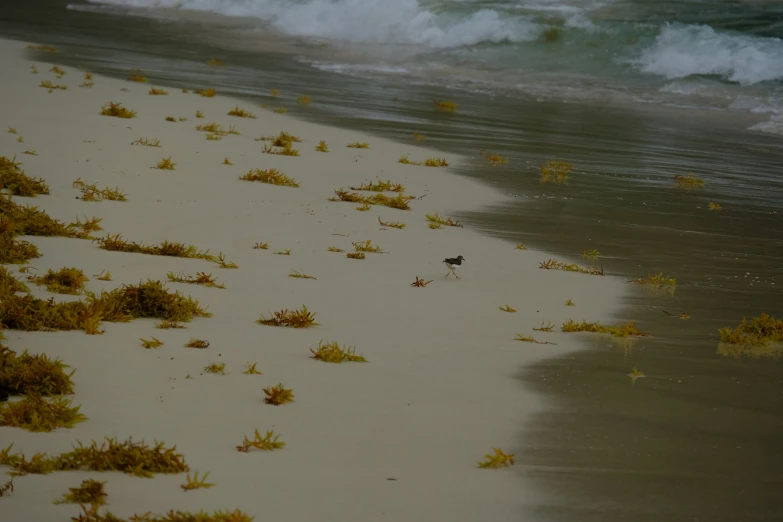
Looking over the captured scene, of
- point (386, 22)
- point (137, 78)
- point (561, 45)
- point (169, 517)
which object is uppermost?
point (386, 22)

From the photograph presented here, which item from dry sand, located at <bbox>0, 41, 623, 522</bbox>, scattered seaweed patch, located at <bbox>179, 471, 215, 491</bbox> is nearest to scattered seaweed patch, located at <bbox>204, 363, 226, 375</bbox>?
dry sand, located at <bbox>0, 41, 623, 522</bbox>

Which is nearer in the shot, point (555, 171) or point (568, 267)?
point (568, 267)

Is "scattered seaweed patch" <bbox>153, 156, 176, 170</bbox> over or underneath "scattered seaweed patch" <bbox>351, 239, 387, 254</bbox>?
over

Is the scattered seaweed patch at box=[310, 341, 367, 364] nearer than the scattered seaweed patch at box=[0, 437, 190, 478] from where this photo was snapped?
No

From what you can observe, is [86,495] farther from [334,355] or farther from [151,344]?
[334,355]

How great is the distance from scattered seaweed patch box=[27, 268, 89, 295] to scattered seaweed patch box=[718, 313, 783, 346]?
4.13 metres

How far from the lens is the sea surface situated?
4.74m

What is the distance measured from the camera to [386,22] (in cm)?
3828

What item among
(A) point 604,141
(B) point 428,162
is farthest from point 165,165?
(A) point 604,141

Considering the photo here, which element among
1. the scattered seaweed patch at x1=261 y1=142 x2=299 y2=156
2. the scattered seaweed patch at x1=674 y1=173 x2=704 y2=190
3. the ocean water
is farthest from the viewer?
the ocean water

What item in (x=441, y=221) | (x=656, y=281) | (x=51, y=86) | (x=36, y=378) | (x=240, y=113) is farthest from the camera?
(x=51, y=86)

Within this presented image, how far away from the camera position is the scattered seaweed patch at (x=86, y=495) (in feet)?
12.4

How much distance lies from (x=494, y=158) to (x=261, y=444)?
363 inches

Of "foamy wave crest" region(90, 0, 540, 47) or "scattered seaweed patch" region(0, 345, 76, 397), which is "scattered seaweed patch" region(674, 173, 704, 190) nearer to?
"scattered seaweed patch" region(0, 345, 76, 397)
